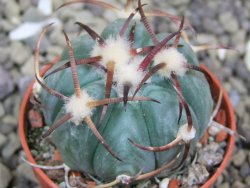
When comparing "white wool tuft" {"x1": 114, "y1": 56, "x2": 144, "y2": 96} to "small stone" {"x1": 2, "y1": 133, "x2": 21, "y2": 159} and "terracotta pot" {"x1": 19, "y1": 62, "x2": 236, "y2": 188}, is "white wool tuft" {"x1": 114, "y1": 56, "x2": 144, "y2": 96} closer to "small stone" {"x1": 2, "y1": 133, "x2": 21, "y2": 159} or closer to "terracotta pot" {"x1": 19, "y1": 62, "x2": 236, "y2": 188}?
"terracotta pot" {"x1": 19, "y1": 62, "x2": 236, "y2": 188}

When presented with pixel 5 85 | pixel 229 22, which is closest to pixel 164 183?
pixel 5 85

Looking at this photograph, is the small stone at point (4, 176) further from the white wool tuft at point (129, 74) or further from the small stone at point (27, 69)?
the white wool tuft at point (129, 74)

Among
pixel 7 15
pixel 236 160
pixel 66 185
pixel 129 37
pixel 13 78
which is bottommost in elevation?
pixel 66 185

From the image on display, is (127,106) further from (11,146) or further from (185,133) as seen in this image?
(11,146)

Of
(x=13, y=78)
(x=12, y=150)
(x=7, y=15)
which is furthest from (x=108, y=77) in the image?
(x=7, y=15)

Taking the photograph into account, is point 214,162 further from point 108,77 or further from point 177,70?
point 108,77

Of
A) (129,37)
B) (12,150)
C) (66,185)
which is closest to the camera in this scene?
(129,37)

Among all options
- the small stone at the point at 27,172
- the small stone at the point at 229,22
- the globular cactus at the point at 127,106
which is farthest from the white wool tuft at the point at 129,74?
the small stone at the point at 229,22
